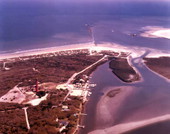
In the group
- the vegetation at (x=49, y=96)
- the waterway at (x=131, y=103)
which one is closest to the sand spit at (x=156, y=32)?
the vegetation at (x=49, y=96)

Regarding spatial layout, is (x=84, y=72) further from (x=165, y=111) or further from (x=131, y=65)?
(x=165, y=111)

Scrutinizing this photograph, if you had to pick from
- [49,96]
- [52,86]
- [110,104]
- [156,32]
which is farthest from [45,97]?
[156,32]

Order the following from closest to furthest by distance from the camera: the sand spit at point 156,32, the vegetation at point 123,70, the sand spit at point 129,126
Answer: the sand spit at point 129,126 → the vegetation at point 123,70 → the sand spit at point 156,32

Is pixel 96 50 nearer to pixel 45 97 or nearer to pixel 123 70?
pixel 123 70

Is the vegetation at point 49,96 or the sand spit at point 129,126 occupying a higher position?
the vegetation at point 49,96

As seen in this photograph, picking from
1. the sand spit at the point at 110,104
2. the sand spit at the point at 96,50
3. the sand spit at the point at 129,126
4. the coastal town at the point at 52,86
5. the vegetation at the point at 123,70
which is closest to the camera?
the sand spit at the point at 129,126

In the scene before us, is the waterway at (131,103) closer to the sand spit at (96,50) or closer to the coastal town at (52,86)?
the coastal town at (52,86)

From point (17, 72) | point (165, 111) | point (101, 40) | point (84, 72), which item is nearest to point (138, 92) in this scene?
point (165, 111)

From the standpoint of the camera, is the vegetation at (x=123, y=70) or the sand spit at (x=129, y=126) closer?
the sand spit at (x=129, y=126)
